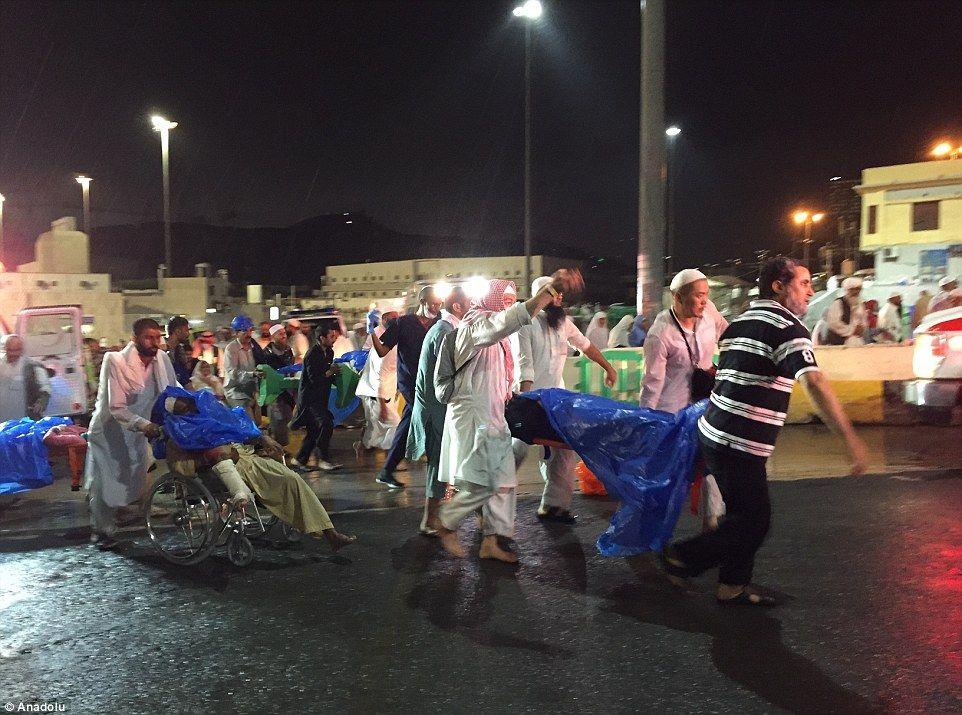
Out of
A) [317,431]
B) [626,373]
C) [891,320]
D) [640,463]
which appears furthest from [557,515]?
[891,320]

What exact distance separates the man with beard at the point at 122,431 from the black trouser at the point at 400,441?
2.21m

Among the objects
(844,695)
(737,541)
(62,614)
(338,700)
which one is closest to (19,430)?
(62,614)

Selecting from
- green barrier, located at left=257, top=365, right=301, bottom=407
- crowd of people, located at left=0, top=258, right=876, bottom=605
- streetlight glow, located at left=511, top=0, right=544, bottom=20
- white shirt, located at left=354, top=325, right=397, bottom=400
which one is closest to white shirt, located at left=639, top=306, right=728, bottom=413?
crowd of people, located at left=0, top=258, right=876, bottom=605

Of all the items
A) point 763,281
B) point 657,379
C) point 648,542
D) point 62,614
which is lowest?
point 62,614

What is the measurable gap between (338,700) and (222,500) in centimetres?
280

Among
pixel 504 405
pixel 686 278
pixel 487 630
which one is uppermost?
pixel 686 278

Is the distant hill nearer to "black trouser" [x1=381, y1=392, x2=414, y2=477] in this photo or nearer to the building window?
the building window

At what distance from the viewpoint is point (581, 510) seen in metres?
7.62

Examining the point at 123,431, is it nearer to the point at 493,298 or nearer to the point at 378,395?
the point at 493,298

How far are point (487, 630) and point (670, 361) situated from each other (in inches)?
97.0

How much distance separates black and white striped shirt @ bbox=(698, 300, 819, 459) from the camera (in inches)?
183

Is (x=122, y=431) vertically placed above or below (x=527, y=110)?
below

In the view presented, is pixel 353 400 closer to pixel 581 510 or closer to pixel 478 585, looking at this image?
pixel 581 510

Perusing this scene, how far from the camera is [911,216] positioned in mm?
28953
